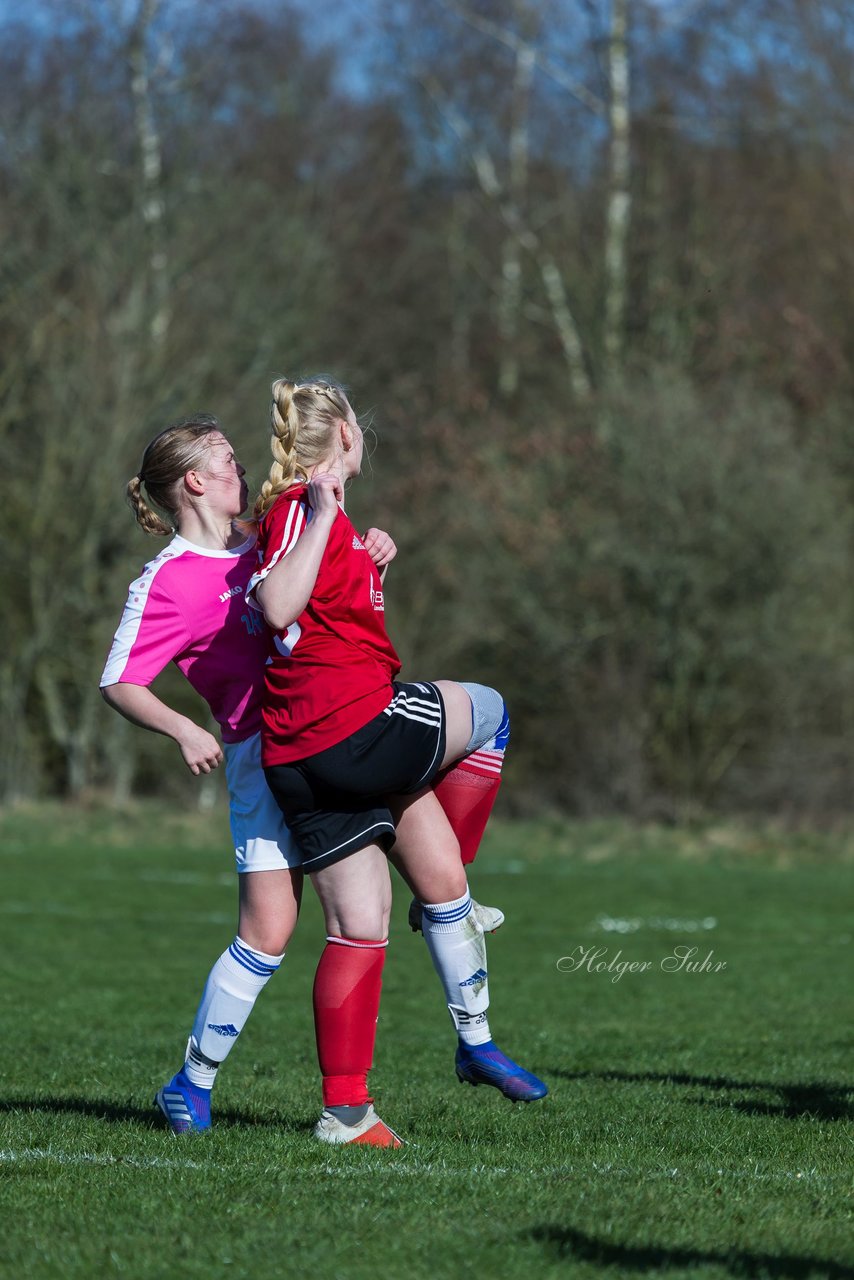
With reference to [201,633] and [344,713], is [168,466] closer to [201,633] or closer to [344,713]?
[201,633]

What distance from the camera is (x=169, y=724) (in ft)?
14.6

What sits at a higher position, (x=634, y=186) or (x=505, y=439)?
(x=634, y=186)

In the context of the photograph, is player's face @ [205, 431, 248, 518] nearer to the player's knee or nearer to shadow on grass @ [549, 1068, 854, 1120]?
the player's knee

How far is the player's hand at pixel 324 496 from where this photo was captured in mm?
4324

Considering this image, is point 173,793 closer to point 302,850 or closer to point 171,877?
point 171,877

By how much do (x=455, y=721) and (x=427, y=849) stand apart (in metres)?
0.37

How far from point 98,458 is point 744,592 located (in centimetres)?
891

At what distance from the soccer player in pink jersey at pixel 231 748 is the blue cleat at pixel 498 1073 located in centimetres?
36

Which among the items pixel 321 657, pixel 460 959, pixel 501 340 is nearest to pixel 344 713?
pixel 321 657

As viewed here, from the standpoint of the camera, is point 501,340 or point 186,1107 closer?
point 186,1107

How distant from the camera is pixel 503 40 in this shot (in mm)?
27328

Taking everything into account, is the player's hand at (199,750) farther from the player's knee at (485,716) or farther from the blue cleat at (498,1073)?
the blue cleat at (498,1073)

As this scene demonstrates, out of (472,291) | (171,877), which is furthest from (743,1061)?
(472,291)

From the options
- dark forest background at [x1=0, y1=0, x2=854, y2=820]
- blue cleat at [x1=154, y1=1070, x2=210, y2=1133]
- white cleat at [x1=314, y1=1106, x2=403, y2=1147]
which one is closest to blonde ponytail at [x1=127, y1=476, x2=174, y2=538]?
blue cleat at [x1=154, y1=1070, x2=210, y2=1133]
